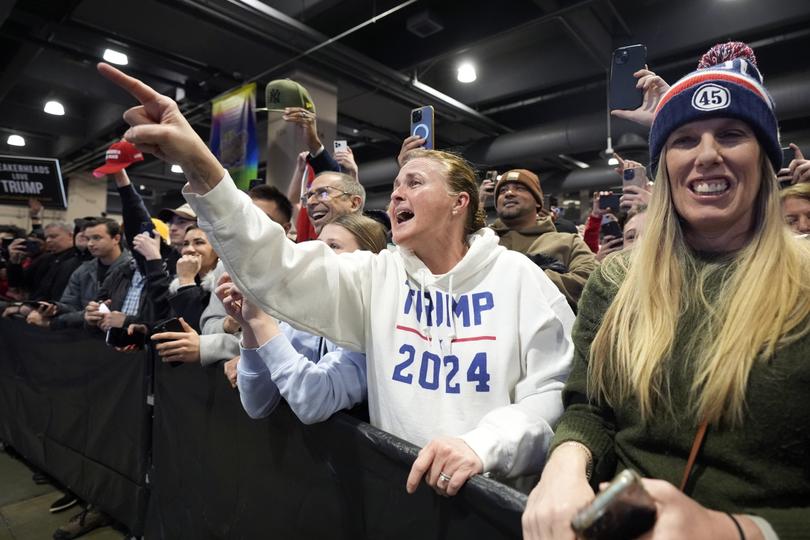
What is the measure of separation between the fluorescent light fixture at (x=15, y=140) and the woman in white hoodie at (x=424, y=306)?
12.2m

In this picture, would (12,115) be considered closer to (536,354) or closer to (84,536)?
(84,536)

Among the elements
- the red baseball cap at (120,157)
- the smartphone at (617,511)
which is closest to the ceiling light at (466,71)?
the red baseball cap at (120,157)

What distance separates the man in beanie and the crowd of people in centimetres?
94

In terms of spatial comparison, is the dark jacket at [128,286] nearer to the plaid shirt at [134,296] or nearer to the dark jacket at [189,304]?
the plaid shirt at [134,296]

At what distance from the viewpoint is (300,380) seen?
4.52 feet

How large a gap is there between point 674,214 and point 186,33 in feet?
20.4

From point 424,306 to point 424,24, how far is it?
4.70m

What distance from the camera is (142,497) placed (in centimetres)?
238

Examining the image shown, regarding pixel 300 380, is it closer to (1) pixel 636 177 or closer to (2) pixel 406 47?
(1) pixel 636 177

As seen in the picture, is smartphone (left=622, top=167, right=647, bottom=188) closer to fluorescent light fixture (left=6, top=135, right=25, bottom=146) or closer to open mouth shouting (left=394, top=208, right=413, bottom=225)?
open mouth shouting (left=394, top=208, right=413, bottom=225)

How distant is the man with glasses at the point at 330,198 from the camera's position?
2.51 meters

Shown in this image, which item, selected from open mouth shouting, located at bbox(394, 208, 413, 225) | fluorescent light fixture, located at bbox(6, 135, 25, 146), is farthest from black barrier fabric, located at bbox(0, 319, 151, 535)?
fluorescent light fixture, located at bbox(6, 135, 25, 146)

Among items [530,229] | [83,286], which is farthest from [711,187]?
[83,286]

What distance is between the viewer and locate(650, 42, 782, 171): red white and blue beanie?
105 centimetres
